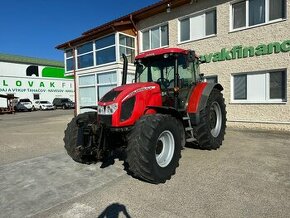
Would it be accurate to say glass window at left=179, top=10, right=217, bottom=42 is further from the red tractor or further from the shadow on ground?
the shadow on ground

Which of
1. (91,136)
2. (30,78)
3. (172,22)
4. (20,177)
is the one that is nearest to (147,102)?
(91,136)

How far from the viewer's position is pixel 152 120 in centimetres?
440

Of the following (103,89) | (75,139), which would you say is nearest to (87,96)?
(103,89)

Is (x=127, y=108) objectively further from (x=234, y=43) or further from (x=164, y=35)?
(x=164, y=35)

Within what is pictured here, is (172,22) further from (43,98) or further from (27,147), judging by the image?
(43,98)

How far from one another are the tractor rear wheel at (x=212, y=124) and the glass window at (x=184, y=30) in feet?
20.6

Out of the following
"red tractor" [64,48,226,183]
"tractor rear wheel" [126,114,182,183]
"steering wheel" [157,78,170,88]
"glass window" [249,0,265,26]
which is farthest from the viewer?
"glass window" [249,0,265,26]

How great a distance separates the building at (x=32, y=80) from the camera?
3394 centimetres

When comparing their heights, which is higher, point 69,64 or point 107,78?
point 69,64

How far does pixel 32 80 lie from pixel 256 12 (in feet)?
112

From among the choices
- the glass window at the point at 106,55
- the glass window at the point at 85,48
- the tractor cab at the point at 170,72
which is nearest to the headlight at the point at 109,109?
the tractor cab at the point at 170,72

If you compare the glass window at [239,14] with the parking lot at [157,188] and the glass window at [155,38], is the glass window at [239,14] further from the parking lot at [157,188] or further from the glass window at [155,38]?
the parking lot at [157,188]

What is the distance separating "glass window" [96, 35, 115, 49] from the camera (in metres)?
14.2

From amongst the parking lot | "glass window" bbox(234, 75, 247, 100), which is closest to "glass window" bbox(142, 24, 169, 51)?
"glass window" bbox(234, 75, 247, 100)
